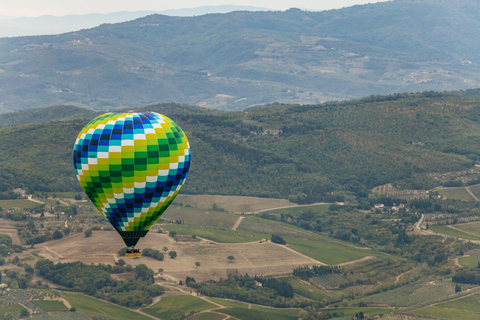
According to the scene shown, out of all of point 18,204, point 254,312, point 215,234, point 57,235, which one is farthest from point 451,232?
point 18,204

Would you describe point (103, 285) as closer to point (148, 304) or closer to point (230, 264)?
point (148, 304)

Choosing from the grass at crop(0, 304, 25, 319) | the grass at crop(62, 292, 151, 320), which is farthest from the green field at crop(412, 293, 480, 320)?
the grass at crop(0, 304, 25, 319)

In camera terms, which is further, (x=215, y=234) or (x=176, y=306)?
(x=215, y=234)

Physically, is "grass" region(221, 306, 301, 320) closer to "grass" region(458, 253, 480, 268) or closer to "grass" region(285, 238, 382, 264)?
"grass" region(285, 238, 382, 264)

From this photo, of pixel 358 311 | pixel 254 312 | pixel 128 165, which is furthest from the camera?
pixel 254 312

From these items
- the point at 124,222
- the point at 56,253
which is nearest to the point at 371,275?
the point at 56,253

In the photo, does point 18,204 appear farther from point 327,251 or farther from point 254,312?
point 254,312
